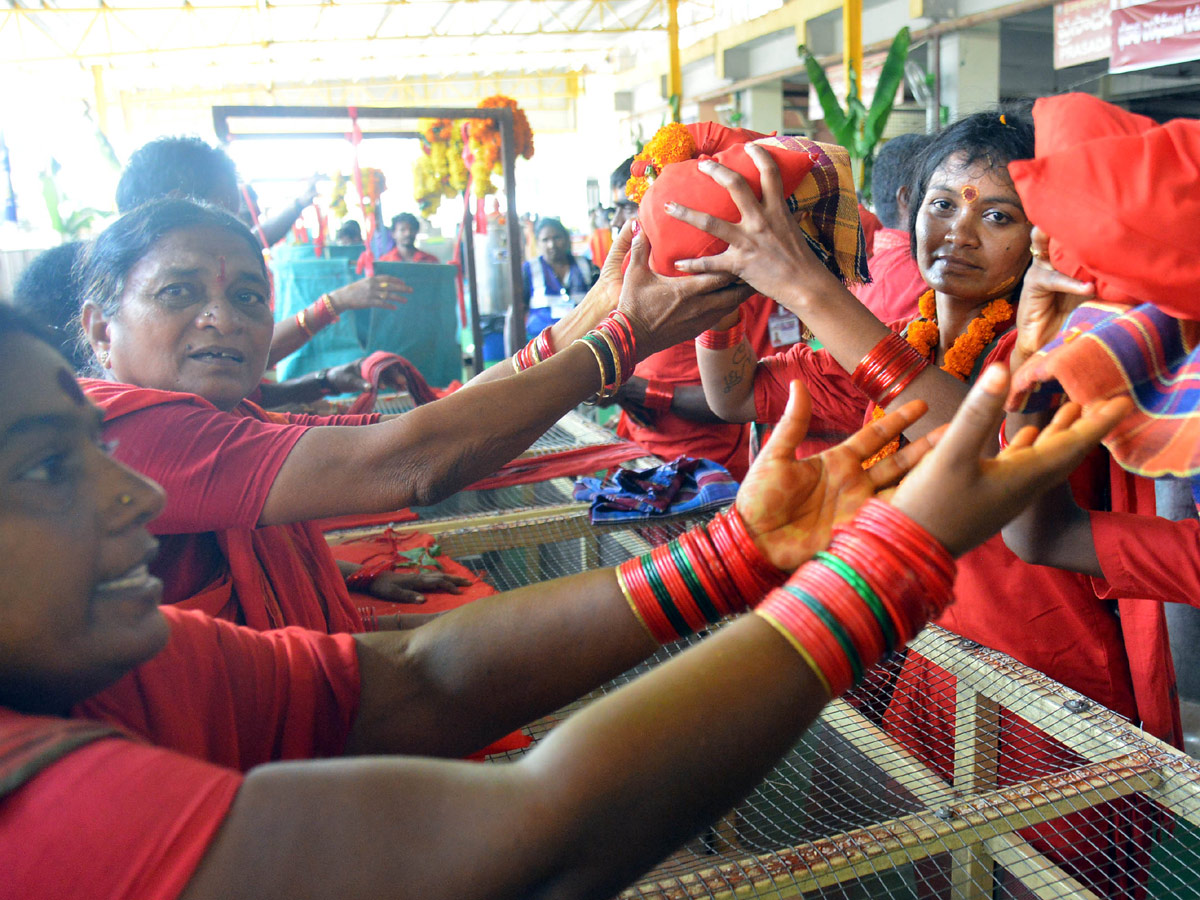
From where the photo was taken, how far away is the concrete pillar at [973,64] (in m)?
8.68

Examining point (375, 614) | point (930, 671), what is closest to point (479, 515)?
point (375, 614)

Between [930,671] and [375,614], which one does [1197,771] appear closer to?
[930,671]

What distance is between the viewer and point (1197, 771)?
3.73ft

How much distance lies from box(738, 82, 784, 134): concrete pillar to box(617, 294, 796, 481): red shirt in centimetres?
1006

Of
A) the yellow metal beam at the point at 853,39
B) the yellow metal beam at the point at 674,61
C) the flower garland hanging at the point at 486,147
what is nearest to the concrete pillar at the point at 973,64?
the yellow metal beam at the point at 853,39

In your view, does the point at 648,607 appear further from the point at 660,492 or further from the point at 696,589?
the point at 660,492

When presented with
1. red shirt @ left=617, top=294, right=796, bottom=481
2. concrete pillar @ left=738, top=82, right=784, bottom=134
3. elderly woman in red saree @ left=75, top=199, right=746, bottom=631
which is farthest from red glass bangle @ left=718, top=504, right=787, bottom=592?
concrete pillar @ left=738, top=82, right=784, bottom=134

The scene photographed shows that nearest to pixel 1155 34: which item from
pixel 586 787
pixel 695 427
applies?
pixel 695 427

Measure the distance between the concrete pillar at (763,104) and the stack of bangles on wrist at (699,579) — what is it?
1245cm

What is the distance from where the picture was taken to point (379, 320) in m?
4.23

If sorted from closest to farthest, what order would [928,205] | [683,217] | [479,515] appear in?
[683,217] < [928,205] < [479,515]

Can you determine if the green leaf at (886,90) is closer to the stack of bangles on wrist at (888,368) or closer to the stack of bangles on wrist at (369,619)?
the stack of bangles on wrist at (888,368)

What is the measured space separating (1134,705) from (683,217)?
1177 millimetres

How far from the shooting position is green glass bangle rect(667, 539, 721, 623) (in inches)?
38.6
